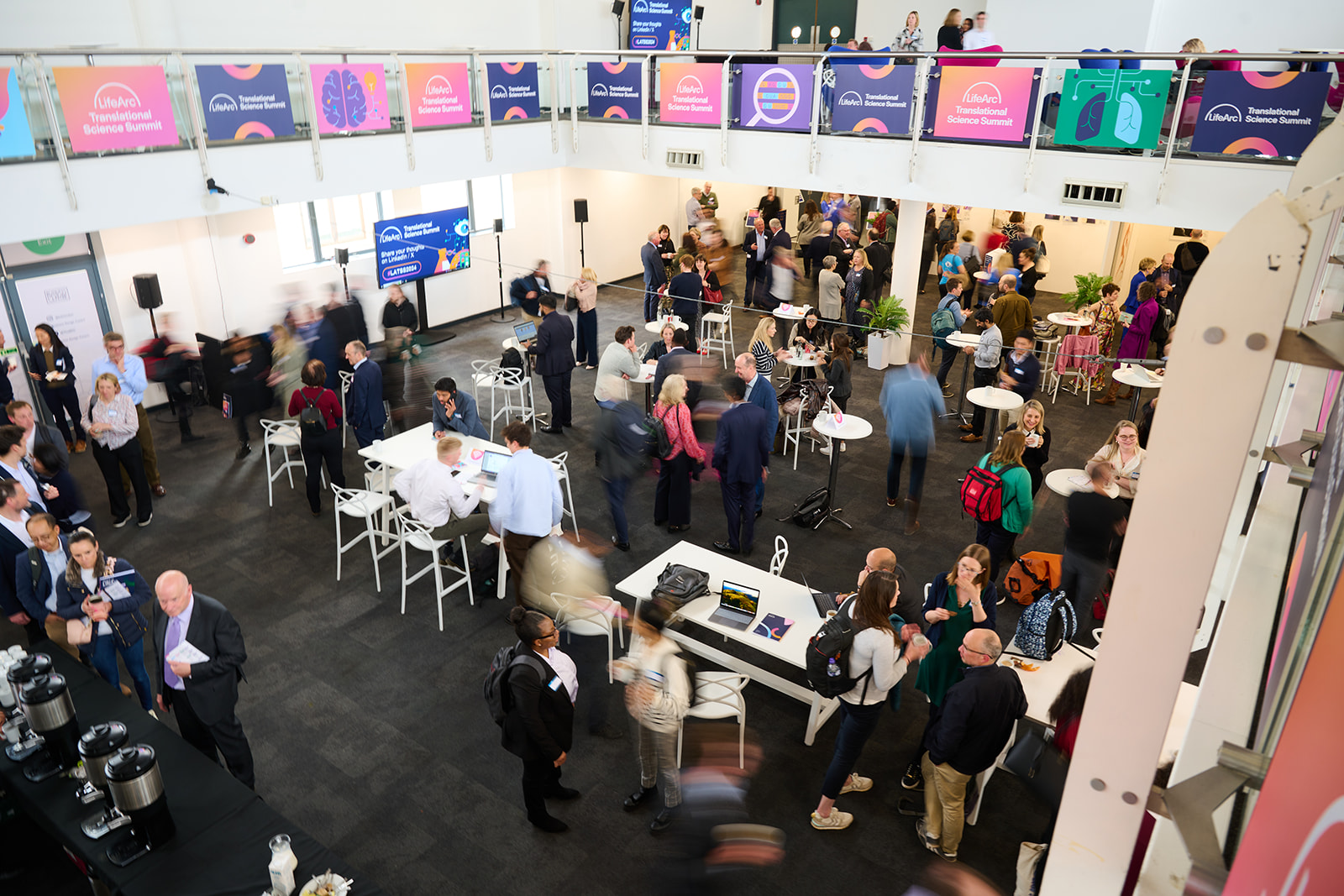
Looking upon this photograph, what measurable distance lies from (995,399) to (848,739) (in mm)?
4511

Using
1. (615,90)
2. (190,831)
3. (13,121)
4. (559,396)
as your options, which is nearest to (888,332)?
(559,396)

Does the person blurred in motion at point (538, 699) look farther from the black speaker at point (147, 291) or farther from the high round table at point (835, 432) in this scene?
the black speaker at point (147, 291)

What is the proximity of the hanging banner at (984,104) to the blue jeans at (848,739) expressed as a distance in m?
6.78

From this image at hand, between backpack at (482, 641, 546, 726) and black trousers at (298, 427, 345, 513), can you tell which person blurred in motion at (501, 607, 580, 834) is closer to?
backpack at (482, 641, 546, 726)

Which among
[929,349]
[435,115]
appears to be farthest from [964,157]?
[435,115]

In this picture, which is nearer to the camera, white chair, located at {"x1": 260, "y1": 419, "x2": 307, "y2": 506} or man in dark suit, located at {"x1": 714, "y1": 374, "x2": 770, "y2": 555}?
man in dark suit, located at {"x1": 714, "y1": 374, "x2": 770, "y2": 555}

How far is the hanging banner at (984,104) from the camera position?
8.62 m

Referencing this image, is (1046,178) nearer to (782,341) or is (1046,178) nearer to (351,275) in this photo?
(782,341)

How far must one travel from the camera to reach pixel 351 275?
38.7 feet

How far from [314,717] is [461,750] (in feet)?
3.38

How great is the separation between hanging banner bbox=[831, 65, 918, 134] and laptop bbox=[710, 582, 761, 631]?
6448 millimetres

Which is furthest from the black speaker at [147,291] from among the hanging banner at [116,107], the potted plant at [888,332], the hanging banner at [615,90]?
the potted plant at [888,332]

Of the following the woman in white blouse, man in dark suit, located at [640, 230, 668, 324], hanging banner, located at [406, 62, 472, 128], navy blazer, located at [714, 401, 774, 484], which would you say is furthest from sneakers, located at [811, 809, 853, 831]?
hanging banner, located at [406, 62, 472, 128]

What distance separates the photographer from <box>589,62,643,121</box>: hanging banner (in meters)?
11.4
